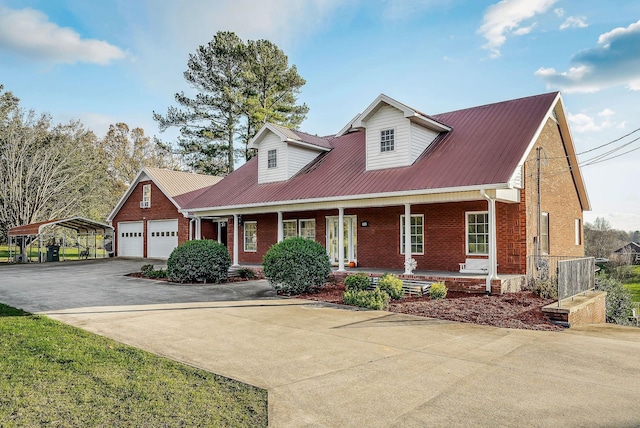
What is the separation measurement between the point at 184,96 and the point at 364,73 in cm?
2387

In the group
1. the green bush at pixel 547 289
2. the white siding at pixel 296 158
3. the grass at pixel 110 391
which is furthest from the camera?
the white siding at pixel 296 158

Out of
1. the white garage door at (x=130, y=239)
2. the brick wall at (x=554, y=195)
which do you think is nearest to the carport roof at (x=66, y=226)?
the white garage door at (x=130, y=239)

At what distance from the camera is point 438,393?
4828mm

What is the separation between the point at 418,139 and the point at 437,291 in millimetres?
6134

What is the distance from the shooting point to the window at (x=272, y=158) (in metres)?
19.3

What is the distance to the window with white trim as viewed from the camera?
51.2ft

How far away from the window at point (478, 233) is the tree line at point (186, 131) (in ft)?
75.8

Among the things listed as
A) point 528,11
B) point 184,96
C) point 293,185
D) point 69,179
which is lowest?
point 293,185

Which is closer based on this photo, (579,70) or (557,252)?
(579,70)

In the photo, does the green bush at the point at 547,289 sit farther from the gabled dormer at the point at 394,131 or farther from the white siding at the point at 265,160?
the white siding at the point at 265,160

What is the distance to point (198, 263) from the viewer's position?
49.5ft

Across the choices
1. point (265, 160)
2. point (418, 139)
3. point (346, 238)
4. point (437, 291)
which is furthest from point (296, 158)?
point (437, 291)

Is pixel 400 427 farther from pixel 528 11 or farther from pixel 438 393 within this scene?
pixel 528 11

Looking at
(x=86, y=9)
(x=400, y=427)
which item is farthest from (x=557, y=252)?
(x=86, y=9)
